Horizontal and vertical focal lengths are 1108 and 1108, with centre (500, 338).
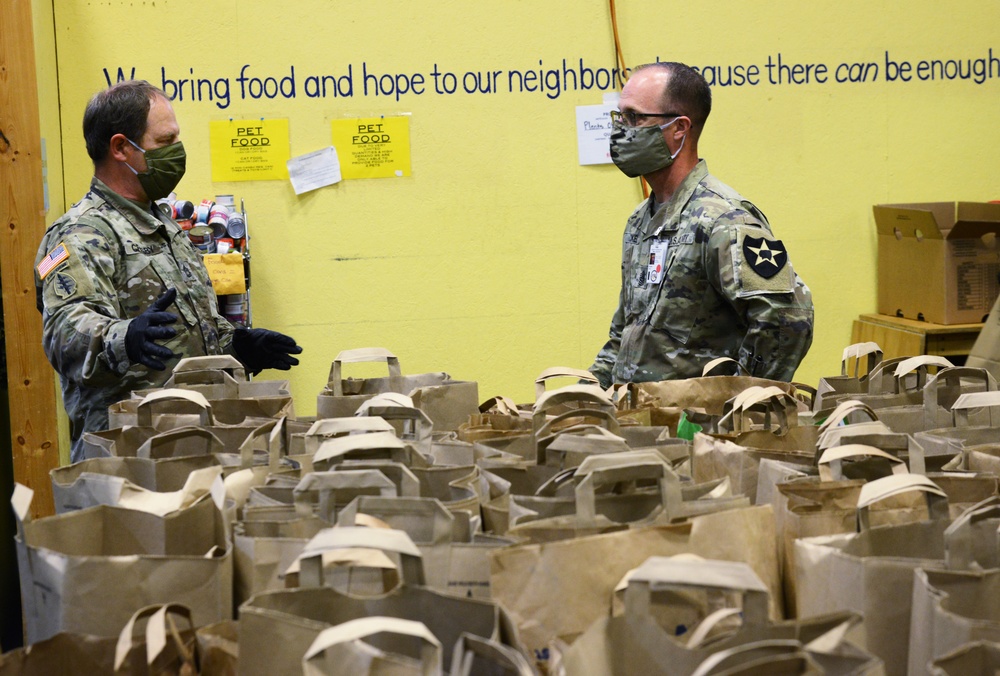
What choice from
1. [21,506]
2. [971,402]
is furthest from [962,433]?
[21,506]

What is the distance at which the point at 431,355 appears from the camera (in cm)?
477

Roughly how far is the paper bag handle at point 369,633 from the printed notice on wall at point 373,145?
375cm

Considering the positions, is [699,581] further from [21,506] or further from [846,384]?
[846,384]

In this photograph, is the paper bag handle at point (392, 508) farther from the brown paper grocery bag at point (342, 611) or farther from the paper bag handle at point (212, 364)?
the paper bag handle at point (212, 364)

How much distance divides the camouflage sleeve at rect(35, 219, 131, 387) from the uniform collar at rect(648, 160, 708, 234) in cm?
151

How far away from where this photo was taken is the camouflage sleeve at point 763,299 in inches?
117

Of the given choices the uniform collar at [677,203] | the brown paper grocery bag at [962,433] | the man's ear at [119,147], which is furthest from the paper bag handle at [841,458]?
the man's ear at [119,147]

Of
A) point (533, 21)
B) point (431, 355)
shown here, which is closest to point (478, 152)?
point (533, 21)

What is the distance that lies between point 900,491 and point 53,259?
7.80 ft

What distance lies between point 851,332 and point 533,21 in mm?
1978

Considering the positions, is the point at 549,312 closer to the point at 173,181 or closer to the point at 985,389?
the point at 173,181

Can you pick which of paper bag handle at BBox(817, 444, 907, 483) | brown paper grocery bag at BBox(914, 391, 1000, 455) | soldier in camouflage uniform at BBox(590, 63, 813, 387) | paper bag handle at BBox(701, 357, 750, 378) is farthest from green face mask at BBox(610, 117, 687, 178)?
paper bag handle at BBox(817, 444, 907, 483)

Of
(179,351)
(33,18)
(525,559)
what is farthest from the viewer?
(33,18)

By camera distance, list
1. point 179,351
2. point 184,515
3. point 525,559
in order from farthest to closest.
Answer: point 179,351 < point 184,515 < point 525,559
